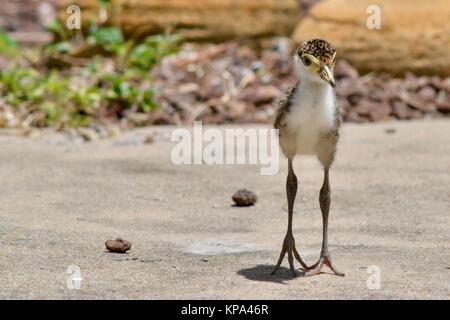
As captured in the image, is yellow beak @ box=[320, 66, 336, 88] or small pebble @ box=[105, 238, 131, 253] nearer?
yellow beak @ box=[320, 66, 336, 88]

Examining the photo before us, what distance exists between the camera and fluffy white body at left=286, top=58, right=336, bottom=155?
473 cm

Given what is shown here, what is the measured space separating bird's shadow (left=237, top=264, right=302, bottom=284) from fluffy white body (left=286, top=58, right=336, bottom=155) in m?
0.64

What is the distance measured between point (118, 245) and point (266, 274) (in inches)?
31.9

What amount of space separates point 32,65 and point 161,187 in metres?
5.50

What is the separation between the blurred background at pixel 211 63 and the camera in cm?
980

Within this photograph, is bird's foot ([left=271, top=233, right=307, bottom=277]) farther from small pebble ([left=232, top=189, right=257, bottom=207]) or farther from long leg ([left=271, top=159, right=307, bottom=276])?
small pebble ([left=232, top=189, right=257, bottom=207])

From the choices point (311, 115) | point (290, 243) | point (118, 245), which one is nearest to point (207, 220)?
point (118, 245)

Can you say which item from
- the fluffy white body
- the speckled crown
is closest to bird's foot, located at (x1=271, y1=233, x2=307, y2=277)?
the fluffy white body

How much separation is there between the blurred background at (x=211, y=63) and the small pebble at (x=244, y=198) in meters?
2.86

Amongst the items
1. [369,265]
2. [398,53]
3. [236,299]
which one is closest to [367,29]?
[398,53]

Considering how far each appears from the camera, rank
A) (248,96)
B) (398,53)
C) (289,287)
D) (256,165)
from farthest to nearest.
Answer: (398,53) → (248,96) → (256,165) → (289,287)

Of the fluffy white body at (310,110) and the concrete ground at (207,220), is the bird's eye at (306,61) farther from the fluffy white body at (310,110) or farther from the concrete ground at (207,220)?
the concrete ground at (207,220)

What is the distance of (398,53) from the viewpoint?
10.9 m
